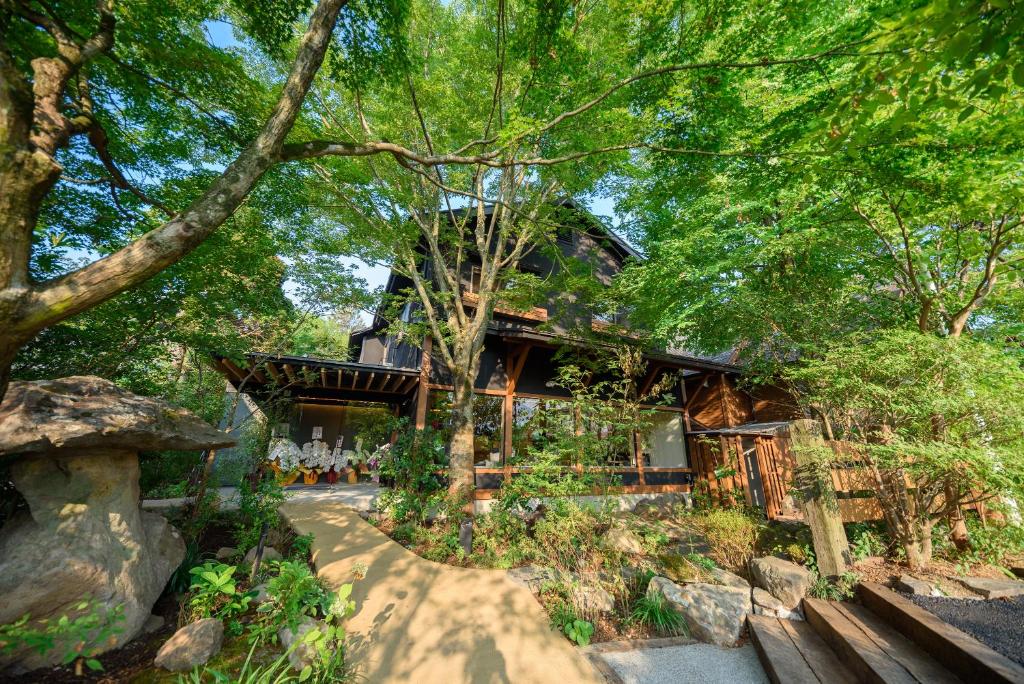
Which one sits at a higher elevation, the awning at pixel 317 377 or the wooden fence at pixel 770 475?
Answer: the awning at pixel 317 377

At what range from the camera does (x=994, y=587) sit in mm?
3223

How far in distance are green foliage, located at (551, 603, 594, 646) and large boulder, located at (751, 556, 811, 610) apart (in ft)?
6.12

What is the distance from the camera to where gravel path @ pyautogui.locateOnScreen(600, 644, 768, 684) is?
2824mm

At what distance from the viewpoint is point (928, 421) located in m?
3.79

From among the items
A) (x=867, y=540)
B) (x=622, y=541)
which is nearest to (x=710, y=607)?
(x=622, y=541)

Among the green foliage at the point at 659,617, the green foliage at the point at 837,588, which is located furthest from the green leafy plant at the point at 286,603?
the green foliage at the point at 837,588

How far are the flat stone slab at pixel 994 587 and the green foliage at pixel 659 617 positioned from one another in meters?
2.53

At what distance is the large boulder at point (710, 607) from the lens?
131 inches

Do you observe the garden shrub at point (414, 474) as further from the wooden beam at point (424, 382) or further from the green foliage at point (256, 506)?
the green foliage at point (256, 506)

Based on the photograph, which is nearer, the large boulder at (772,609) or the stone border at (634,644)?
the stone border at (634,644)

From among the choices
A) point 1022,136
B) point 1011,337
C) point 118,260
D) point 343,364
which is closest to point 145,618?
point 118,260

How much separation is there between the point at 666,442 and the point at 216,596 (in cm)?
1063

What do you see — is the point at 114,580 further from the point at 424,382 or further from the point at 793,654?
the point at 793,654

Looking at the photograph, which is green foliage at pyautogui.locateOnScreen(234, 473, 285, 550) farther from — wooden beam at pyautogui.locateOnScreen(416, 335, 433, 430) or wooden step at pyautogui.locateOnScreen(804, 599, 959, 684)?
wooden step at pyautogui.locateOnScreen(804, 599, 959, 684)
